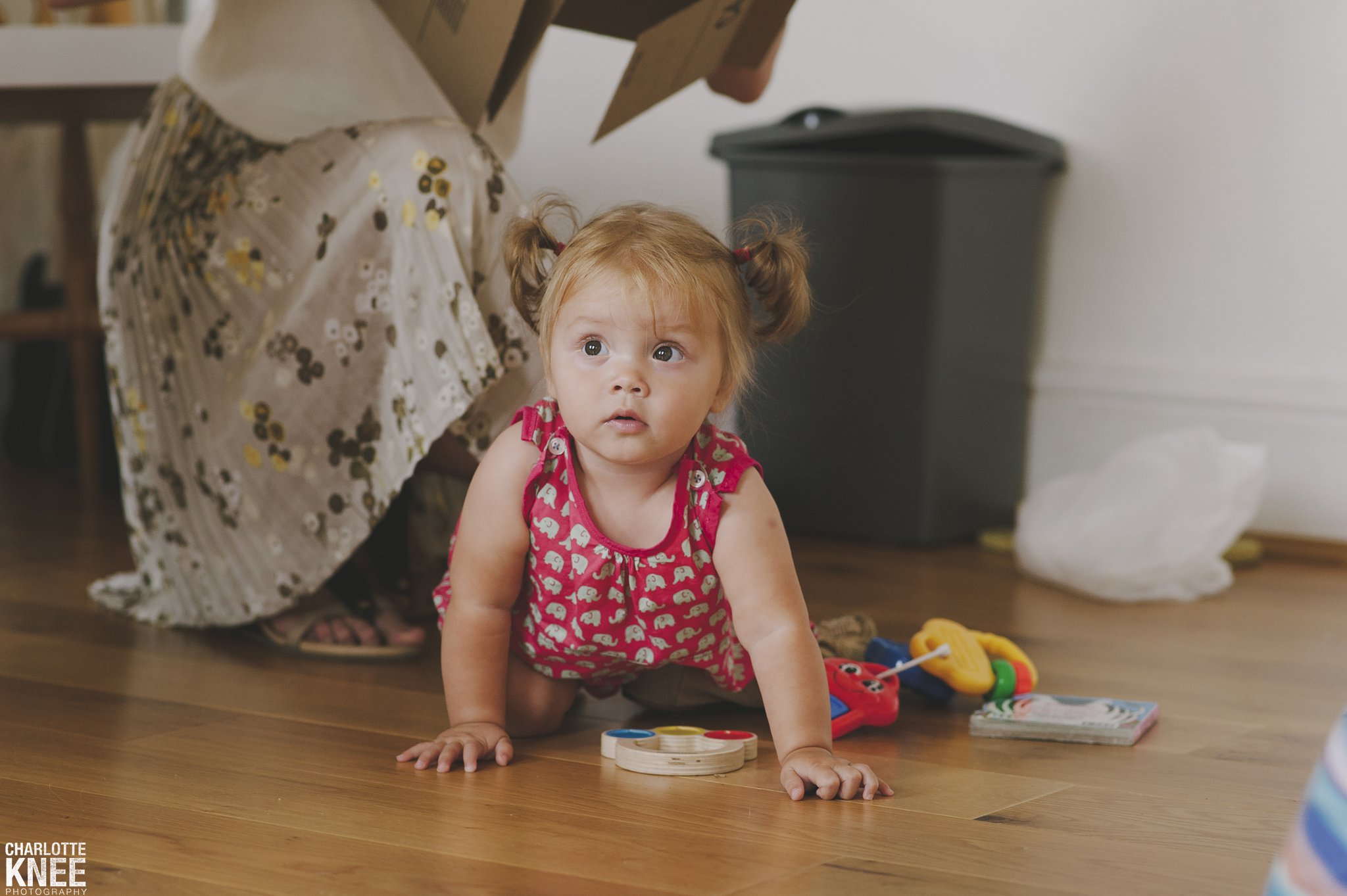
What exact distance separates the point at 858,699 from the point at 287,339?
24.0 inches

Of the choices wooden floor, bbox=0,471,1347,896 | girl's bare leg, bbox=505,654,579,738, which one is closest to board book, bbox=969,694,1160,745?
wooden floor, bbox=0,471,1347,896

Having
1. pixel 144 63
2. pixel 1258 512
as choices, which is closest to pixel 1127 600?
pixel 1258 512

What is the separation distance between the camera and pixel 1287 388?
199 centimetres

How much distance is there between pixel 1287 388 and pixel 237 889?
163 cm

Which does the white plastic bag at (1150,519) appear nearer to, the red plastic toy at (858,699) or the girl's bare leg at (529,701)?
the red plastic toy at (858,699)

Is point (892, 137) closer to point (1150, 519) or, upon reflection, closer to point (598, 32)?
point (1150, 519)

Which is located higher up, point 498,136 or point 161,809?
point 498,136

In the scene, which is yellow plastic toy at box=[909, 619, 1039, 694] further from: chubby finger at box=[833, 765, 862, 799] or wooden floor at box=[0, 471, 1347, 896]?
chubby finger at box=[833, 765, 862, 799]

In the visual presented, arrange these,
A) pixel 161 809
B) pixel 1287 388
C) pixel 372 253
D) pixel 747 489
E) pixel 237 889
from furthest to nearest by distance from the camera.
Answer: pixel 1287 388, pixel 372 253, pixel 747 489, pixel 161 809, pixel 237 889

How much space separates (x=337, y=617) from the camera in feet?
4.58

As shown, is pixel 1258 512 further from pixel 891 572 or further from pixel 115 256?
pixel 115 256

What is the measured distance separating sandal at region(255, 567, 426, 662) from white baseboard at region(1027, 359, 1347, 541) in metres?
1.09

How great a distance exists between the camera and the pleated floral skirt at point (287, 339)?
1287mm

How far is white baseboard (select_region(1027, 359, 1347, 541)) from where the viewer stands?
77.4 inches
